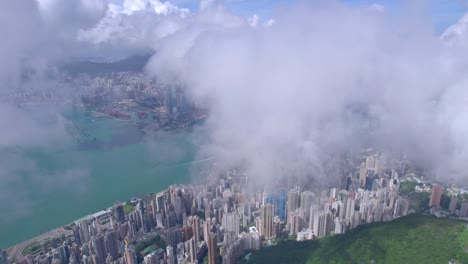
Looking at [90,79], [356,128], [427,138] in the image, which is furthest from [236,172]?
[90,79]

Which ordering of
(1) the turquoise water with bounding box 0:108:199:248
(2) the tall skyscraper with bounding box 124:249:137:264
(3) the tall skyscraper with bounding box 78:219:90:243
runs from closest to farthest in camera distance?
(2) the tall skyscraper with bounding box 124:249:137:264
(3) the tall skyscraper with bounding box 78:219:90:243
(1) the turquoise water with bounding box 0:108:199:248

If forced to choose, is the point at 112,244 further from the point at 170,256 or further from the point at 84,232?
the point at 170,256

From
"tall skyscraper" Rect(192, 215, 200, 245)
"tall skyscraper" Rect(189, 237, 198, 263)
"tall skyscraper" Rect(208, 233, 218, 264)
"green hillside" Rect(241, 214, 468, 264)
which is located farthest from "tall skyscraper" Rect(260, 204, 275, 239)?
"tall skyscraper" Rect(189, 237, 198, 263)

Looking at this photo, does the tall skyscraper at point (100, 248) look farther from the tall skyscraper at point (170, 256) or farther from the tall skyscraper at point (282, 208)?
the tall skyscraper at point (282, 208)

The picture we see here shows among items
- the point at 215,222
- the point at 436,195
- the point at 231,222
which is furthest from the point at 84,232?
the point at 436,195

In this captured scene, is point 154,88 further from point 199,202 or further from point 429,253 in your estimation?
point 429,253

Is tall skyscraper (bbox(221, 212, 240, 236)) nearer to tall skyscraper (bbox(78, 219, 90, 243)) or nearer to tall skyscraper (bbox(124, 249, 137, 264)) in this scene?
tall skyscraper (bbox(124, 249, 137, 264))
